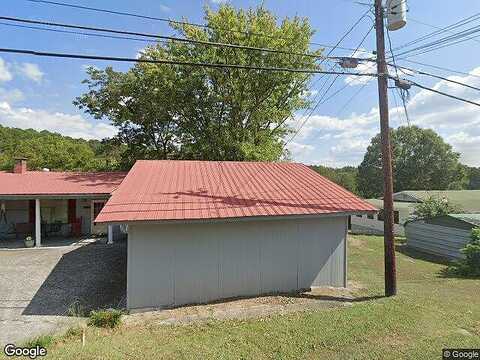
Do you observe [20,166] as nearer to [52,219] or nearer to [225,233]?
[52,219]

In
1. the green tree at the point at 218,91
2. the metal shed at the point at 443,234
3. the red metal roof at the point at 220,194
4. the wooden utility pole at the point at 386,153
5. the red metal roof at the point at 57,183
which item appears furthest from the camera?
the green tree at the point at 218,91

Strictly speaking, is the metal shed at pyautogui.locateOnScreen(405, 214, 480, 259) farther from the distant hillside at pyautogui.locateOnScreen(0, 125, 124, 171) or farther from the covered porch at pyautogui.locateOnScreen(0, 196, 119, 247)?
the distant hillside at pyautogui.locateOnScreen(0, 125, 124, 171)

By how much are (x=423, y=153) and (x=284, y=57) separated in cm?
3837

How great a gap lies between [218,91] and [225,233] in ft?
53.4

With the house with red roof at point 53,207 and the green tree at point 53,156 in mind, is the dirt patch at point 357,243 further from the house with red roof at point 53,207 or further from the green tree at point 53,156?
the green tree at point 53,156

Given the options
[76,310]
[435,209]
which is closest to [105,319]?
[76,310]

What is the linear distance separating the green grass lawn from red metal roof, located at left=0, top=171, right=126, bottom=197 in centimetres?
1059

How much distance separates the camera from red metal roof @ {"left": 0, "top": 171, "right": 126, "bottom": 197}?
15508 mm

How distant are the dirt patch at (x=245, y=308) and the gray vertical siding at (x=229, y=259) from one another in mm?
412

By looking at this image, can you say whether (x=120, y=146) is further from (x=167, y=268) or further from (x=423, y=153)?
(x=423, y=153)

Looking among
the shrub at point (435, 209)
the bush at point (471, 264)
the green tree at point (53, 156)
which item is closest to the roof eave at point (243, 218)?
the bush at point (471, 264)

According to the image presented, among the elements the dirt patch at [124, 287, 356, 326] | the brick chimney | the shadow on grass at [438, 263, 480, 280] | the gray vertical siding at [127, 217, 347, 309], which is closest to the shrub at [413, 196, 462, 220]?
the shadow on grass at [438, 263, 480, 280]

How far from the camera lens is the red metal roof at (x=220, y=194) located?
28.8ft

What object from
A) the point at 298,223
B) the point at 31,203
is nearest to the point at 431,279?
the point at 298,223
